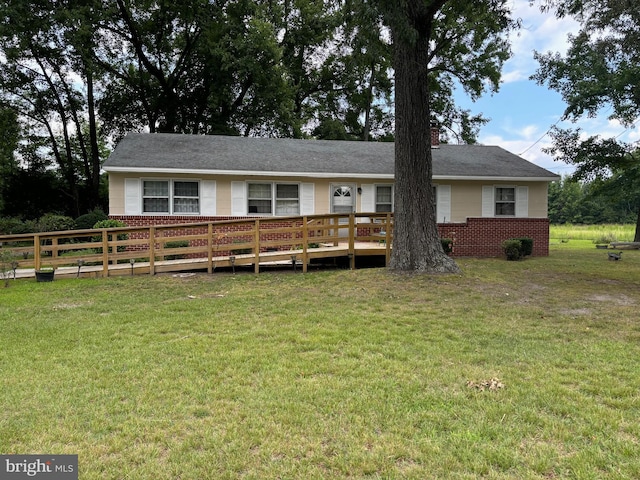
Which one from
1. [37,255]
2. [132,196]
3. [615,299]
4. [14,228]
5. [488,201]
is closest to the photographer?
[615,299]

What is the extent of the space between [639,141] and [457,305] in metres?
17.0

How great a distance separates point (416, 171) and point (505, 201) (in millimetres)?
7616

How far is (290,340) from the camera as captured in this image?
4.54 meters

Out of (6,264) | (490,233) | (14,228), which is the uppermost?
(14,228)

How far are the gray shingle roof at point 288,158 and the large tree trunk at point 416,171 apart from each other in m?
4.59

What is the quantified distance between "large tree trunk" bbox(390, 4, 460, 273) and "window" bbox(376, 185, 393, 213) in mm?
5200

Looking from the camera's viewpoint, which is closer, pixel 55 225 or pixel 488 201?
pixel 488 201

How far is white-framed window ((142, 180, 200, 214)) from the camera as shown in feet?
40.9

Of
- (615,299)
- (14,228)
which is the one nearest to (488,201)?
(615,299)

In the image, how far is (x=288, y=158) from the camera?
13953 mm

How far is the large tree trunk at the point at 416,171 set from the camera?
28.1ft

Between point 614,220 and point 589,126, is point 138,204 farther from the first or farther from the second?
point 614,220

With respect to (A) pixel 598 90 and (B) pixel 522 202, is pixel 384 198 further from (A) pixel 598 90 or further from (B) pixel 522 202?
(A) pixel 598 90

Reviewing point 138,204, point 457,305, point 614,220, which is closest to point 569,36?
point 457,305
